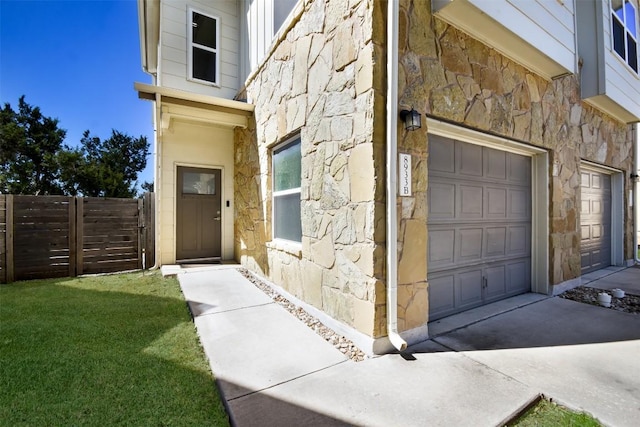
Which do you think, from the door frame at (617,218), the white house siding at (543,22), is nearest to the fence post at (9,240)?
the white house siding at (543,22)

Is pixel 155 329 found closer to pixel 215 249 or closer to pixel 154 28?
pixel 215 249

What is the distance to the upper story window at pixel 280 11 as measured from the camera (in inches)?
178

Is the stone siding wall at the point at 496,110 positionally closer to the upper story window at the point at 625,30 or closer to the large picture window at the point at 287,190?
the upper story window at the point at 625,30

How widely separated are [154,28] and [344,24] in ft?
20.8

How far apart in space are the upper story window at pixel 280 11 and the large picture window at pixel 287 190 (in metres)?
1.99

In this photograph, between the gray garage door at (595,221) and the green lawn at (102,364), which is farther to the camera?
the gray garage door at (595,221)

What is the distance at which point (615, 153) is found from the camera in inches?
233

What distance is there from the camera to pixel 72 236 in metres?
5.21

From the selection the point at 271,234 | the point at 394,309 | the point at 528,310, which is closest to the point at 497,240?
the point at 528,310

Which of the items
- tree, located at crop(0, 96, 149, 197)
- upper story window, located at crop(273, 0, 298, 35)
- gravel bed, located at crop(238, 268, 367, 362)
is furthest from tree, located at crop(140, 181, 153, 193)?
gravel bed, located at crop(238, 268, 367, 362)

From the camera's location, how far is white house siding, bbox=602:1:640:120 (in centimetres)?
488

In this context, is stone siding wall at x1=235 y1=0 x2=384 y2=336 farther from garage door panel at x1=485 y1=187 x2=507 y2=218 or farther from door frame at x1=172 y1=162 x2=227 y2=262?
door frame at x1=172 y1=162 x2=227 y2=262

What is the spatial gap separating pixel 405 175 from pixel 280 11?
378 centimetres

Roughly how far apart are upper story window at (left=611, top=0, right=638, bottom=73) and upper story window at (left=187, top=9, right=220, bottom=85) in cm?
765
